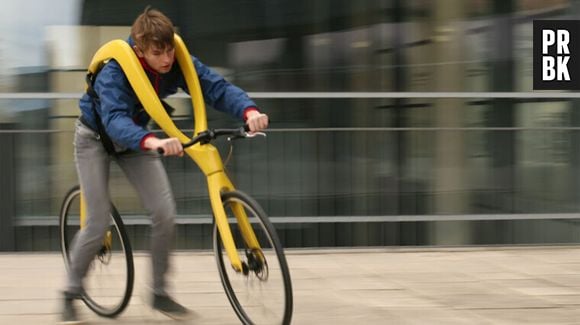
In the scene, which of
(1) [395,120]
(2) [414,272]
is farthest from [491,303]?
(1) [395,120]

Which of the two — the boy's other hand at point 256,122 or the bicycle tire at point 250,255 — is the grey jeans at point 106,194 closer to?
the bicycle tire at point 250,255

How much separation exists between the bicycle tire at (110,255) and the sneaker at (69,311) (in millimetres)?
100

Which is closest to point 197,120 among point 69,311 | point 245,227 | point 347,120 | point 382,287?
point 245,227

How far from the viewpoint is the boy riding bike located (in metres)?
4.08

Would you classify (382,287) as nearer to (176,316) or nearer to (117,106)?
(176,316)

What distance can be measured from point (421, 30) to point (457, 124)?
875 mm

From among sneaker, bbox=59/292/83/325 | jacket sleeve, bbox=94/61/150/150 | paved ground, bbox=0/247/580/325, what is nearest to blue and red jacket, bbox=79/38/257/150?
jacket sleeve, bbox=94/61/150/150

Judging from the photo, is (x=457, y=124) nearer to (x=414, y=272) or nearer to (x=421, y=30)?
(x=421, y=30)

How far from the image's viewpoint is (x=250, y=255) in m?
4.09

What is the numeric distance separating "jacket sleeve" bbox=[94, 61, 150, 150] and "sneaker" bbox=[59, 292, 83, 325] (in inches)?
39.2

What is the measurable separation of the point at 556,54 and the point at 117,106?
5008 millimetres

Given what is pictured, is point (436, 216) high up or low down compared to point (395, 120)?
down

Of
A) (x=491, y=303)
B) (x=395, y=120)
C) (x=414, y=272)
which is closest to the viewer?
(x=491, y=303)

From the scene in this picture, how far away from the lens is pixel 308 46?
7602 millimetres
